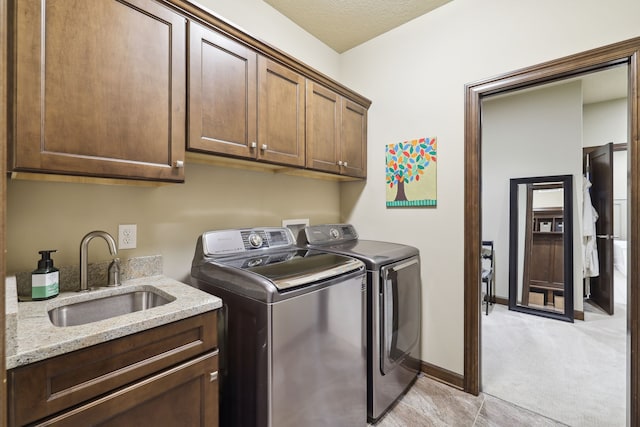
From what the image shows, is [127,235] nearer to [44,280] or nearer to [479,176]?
[44,280]

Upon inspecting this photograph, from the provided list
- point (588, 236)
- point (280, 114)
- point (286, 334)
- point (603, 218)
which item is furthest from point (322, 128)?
point (603, 218)

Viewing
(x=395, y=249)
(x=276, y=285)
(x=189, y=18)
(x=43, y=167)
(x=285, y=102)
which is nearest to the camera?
(x=43, y=167)

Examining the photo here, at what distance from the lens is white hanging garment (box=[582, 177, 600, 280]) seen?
343 cm

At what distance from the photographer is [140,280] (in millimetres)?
1491

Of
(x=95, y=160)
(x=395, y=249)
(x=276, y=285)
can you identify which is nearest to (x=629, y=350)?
(x=395, y=249)

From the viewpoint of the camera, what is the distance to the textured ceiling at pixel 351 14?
215 cm

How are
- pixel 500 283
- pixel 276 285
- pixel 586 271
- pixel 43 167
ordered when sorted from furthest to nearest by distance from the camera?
pixel 500 283 → pixel 586 271 → pixel 276 285 → pixel 43 167

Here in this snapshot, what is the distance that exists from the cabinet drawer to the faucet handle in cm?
56

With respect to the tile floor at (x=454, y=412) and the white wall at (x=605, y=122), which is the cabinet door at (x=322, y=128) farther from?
the white wall at (x=605, y=122)

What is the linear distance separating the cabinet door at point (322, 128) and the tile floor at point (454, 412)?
169cm

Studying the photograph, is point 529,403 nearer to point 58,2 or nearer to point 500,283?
point 500,283

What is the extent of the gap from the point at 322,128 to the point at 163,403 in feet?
5.85

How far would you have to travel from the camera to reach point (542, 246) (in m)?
3.56

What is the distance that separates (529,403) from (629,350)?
68cm
